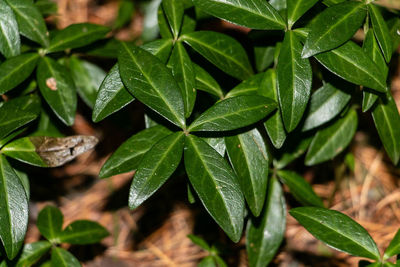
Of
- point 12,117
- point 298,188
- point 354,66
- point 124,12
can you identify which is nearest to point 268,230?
point 298,188

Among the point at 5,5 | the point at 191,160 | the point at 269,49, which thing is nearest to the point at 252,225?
the point at 191,160

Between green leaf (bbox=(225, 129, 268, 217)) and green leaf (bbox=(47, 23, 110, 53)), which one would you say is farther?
green leaf (bbox=(47, 23, 110, 53))

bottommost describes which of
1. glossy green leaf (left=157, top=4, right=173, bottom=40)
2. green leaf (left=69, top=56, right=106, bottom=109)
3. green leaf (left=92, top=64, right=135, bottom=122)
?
green leaf (left=69, top=56, right=106, bottom=109)

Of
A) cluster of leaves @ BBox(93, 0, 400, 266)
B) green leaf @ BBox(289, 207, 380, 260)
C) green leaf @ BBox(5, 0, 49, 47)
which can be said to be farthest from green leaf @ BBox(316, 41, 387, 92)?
green leaf @ BBox(5, 0, 49, 47)

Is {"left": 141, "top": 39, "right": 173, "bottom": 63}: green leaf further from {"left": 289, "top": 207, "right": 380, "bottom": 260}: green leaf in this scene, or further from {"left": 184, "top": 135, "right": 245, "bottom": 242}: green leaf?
{"left": 289, "top": 207, "right": 380, "bottom": 260}: green leaf

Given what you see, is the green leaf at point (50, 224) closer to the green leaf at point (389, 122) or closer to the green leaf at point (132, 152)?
the green leaf at point (132, 152)

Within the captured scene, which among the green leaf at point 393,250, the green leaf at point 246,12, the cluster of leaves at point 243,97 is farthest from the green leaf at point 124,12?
the green leaf at point 393,250

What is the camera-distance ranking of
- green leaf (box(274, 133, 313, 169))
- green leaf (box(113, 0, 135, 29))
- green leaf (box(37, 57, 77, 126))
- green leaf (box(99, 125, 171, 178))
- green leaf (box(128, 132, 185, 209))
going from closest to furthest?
green leaf (box(128, 132, 185, 209)) → green leaf (box(99, 125, 171, 178)) → green leaf (box(37, 57, 77, 126)) → green leaf (box(274, 133, 313, 169)) → green leaf (box(113, 0, 135, 29))
